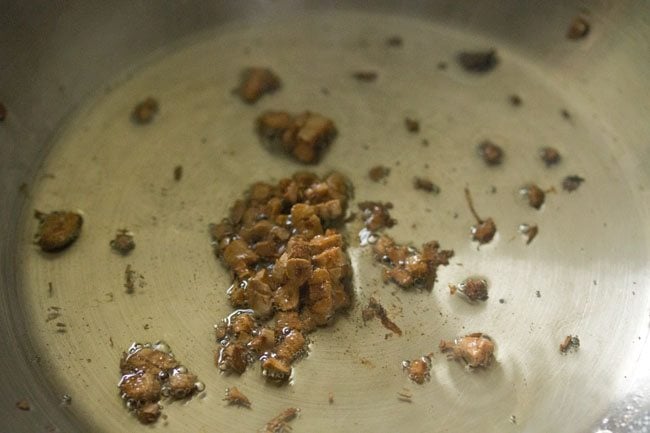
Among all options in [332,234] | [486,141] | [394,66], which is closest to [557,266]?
[486,141]

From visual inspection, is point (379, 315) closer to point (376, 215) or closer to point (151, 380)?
point (376, 215)

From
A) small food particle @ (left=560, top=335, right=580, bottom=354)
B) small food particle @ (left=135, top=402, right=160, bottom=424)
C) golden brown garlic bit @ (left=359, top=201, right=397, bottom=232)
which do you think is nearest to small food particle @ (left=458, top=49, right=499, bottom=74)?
golden brown garlic bit @ (left=359, top=201, right=397, bottom=232)

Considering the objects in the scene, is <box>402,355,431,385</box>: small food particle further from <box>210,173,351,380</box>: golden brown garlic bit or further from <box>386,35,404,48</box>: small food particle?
<box>386,35,404,48</box>: small food particle

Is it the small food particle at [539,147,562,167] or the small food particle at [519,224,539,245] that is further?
the small food particle at [539,147,562,167]

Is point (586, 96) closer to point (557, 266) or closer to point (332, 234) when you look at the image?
point (557, 266)

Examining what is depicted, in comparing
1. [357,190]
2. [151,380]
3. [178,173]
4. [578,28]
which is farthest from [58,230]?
[578,28]

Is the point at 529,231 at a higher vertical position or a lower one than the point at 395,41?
lower

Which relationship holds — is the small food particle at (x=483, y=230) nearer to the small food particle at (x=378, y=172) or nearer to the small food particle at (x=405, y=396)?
the small food particle at (x=378, y=172)
